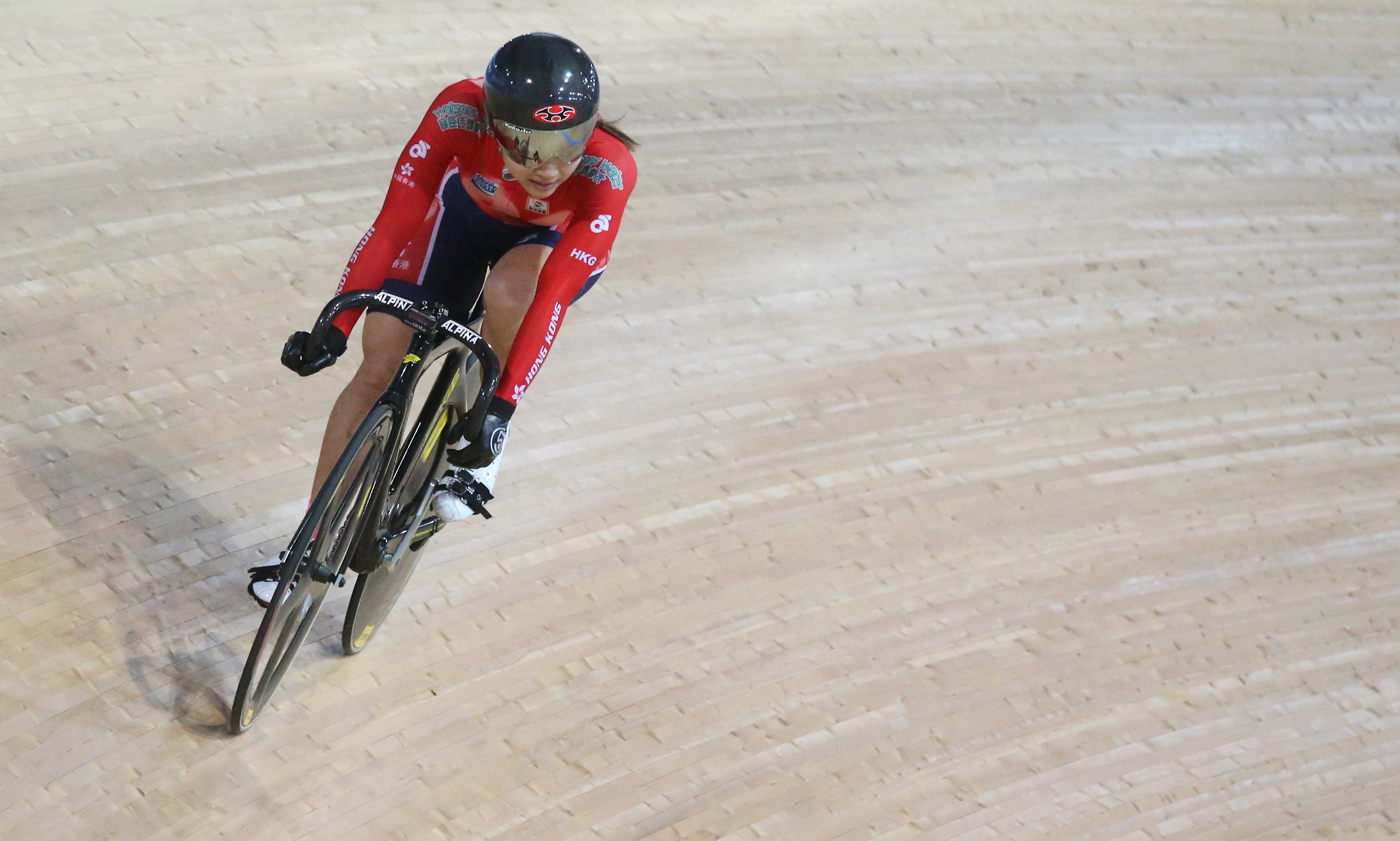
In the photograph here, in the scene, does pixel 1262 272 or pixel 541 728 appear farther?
pixel 1262 272

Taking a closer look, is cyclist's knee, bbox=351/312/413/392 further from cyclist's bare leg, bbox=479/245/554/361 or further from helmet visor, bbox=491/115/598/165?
helmet visor, bbox=491/115/598/165

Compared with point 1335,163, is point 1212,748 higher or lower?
lower

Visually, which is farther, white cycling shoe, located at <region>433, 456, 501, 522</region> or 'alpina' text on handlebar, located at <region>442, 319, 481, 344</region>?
white cycling shoe, located at <region>433, 456, 501, 522</region>

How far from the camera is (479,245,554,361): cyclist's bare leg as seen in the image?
2.56 meters

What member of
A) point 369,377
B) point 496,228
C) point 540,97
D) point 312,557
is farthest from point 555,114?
point 312,557

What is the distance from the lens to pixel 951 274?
454 cm

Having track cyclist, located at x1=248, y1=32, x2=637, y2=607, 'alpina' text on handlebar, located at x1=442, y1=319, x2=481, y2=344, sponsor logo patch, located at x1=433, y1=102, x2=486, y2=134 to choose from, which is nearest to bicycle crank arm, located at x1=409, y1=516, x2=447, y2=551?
track cyclist, located at x1=248, y1=32, x2=637, y2=607

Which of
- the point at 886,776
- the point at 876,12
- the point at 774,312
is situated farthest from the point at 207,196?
the point at 876,12

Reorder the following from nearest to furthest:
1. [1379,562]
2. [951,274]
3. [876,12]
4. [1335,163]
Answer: [1379,562] < [951,274] < [1335,163] < [876,12]

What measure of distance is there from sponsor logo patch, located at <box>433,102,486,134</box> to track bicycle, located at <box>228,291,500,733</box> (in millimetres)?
338

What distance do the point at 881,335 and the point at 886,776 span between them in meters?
1.72

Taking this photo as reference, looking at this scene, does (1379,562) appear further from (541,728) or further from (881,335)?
(541,728)

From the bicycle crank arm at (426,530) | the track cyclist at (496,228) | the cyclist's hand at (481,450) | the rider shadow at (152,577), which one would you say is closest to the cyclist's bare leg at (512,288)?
the track cyclist at (496,228)

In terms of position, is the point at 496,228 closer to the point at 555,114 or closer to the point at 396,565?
the point at 555,114
